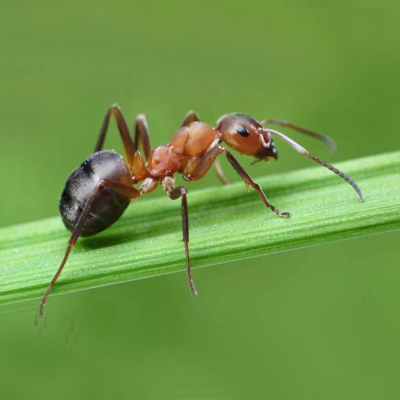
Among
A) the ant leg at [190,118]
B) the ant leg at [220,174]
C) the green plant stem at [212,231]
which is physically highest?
the ant leg at [190,118]

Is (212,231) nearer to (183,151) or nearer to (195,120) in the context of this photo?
(183,151)

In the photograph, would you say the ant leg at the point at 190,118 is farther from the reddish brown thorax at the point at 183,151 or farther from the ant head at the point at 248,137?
the ant head at the point at 248,137

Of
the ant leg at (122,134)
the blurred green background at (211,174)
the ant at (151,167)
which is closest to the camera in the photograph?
the blurred green background at (211,174)

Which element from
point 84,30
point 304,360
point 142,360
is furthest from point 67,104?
point 304,360

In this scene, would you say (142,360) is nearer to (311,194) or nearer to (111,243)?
(111,243)

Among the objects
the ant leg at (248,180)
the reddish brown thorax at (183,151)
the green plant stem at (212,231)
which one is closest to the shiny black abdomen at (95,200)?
the green plant stem at (212,231)

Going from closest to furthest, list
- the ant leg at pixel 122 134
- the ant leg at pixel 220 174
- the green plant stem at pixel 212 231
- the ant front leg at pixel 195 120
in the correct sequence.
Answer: the green plant stem at pixel 212 231
the ant leg at pixel 122 134
the ant front leg at pixel 195 120
the ant leg at pixel 220 174

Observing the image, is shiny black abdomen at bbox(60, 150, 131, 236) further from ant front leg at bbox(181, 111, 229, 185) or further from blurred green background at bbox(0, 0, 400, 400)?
ant front leg at bbox(181, 111, 229, 185)
